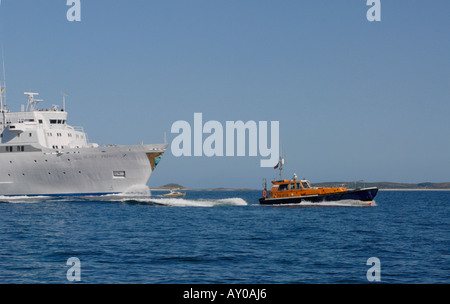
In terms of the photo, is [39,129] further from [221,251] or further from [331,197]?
[221,251]

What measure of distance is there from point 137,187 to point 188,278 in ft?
155

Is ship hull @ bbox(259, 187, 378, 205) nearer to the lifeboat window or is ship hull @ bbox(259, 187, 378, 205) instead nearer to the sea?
the lifeboat window

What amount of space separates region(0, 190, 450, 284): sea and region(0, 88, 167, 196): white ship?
69.5 ft

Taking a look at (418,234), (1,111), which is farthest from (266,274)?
(1,111)

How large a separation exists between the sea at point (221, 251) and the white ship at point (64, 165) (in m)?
21.2

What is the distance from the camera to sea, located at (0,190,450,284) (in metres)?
16.9

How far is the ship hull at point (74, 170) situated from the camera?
60.5 metres

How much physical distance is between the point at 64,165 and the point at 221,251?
43.4 m

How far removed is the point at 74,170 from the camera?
60.8 m
